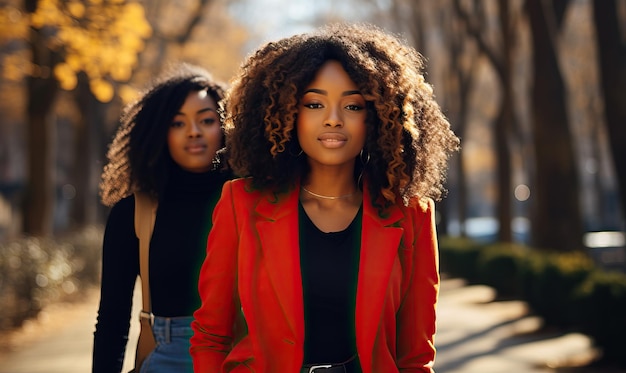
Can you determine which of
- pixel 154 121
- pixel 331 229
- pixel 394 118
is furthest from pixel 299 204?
pixel 154 121

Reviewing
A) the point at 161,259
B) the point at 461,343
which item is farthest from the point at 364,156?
the point at 461,343

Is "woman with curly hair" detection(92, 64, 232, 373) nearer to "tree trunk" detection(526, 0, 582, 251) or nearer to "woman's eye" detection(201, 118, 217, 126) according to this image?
"woman's eye" detection(201, 118, 217, 126)

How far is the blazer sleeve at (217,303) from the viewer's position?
3.07 metres

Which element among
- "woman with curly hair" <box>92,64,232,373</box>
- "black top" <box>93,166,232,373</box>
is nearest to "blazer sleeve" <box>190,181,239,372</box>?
"woman with curly hair" <box>92,64,232,373</box>

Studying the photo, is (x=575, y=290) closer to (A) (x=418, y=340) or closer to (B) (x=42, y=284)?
(B) (x=42, y=284)

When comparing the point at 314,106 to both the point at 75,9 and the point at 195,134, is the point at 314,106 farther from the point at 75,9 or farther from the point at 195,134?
the point at 75,9

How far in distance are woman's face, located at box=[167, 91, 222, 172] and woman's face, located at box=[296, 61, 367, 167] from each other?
1.23 m

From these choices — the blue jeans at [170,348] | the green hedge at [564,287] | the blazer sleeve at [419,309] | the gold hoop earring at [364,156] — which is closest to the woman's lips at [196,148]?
the blue jeans at [170,348]

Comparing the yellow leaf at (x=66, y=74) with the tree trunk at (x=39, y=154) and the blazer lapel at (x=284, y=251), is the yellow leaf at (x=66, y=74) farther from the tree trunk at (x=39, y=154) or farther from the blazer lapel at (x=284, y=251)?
the blazer lapel at (x=284, y=251)

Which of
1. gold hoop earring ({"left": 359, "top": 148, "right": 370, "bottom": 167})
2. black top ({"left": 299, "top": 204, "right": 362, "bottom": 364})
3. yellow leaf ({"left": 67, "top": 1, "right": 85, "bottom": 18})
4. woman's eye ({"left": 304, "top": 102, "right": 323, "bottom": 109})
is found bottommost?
black top ({"left": 299, "top": 204, "right": 362, "bottom": 364})

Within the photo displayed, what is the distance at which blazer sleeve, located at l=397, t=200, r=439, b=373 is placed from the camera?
10.1 feet

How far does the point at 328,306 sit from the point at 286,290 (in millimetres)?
156

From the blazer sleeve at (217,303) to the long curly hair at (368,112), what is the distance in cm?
23

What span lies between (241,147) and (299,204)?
0.90 feet
